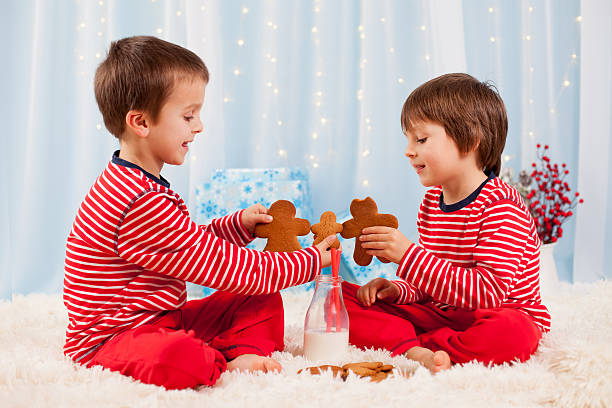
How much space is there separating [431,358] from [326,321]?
201 mm

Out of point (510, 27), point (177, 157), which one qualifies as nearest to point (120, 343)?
point (177, 157)

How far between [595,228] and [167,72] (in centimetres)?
189

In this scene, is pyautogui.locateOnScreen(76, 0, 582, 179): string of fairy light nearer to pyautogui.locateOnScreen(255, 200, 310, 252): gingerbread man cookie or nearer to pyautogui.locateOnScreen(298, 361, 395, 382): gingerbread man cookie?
pyautogui.locateOnScreen(255, 200, 310, 252): gingerbread man cookie

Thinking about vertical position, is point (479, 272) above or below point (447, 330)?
Answer: above

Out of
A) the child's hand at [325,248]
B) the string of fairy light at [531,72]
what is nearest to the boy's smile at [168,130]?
the child's hand at [325,248]

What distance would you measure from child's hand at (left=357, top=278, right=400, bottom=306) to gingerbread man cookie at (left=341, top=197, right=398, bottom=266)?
8cm

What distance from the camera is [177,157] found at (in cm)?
117

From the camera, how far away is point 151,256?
3.48ft

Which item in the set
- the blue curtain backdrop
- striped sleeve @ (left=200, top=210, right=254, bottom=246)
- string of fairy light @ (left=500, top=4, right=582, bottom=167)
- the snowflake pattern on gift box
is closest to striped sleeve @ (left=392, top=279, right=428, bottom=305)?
striped sleeve @ (left=200, top=210, right=254, bottom=246)

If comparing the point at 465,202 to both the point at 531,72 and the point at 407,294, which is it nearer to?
the point at 407,294

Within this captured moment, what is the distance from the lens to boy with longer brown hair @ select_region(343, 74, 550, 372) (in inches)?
43.7

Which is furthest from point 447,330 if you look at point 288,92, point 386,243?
point 288,92

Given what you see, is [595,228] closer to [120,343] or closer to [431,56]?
[431,56]

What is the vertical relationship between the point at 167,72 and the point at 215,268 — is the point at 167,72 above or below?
above
